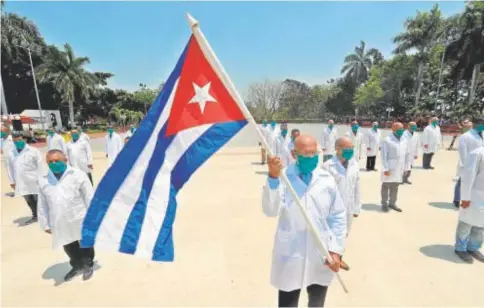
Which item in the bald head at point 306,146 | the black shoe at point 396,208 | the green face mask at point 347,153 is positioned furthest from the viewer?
the black shoe at point 396,208

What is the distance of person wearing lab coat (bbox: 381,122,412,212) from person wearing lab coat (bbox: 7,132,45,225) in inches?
301

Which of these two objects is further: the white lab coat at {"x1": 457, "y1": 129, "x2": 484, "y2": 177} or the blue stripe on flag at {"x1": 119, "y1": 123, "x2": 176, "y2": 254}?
the white lab coat at {"x1": 457, "y1": 129, "x2": 484, "y2": 177}

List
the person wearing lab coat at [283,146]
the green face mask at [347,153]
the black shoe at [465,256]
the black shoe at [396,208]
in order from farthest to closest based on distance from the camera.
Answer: the person wearing lab coat at [283,146], the black shoe at [396,208], the black shoe at [465,256], the green face mask at [347,153]

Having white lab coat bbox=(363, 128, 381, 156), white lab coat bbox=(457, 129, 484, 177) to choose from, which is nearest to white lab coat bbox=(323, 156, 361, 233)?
white lab coat bbox=(457, 129, 484, 177)

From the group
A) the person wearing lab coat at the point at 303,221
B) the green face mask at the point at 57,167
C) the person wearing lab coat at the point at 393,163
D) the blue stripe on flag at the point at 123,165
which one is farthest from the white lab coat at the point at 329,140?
the blue stripe on flag at the point at 123,165

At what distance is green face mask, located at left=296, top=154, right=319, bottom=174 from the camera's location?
2426 mm

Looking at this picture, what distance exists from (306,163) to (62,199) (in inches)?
124

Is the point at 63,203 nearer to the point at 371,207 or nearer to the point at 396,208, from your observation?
the point at 371,207

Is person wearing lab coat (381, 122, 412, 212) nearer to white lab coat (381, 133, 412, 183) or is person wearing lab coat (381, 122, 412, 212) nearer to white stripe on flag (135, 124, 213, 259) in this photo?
white lab coat (381, 133, 412, 183)

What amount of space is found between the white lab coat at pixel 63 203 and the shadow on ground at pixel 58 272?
2.09ft

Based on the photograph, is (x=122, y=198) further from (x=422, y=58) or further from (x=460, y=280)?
(x=422, y=58)

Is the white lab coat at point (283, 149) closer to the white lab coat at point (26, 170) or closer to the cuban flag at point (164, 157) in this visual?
the white lab coat at point (26, 170)

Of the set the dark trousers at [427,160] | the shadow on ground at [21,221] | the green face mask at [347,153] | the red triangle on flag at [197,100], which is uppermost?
the red triangle on flag at [197,100]

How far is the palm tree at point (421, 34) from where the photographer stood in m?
35.2
